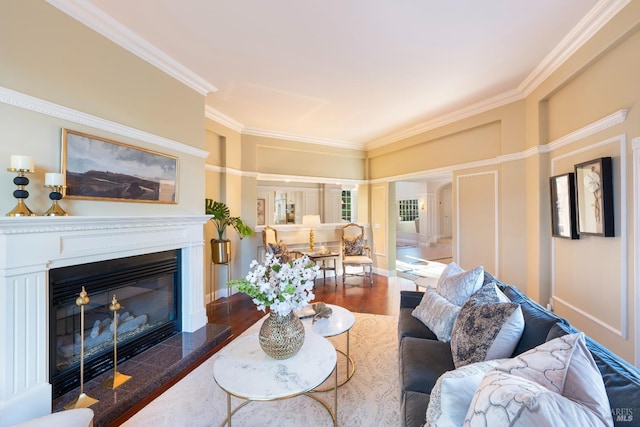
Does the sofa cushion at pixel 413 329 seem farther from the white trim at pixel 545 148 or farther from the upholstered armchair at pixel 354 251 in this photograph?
the upholstered armchair at pixel 354 251

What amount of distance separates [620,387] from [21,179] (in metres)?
3.12

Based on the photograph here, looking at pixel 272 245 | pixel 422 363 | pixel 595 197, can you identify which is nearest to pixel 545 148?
pixel 595 197

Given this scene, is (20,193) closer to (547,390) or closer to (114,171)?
(114,171)

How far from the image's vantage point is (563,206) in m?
2.97

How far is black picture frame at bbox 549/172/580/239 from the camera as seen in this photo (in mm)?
2834

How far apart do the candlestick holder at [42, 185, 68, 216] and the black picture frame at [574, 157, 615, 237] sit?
4280 millimetres

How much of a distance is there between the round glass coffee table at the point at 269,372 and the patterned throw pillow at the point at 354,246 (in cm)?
390

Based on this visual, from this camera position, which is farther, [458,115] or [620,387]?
[458,115]

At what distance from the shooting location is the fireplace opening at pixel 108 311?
2.10m

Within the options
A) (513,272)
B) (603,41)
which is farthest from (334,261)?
(603,41)

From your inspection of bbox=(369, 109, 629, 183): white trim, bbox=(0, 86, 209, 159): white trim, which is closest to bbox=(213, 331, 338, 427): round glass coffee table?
bbox=(0, 86, 209, 159): white trim

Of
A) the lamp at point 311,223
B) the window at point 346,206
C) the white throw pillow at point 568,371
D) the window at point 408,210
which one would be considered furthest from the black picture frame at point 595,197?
the window at point 408,210

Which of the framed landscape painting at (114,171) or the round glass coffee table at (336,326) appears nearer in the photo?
the framed landscape painting at (114,171)

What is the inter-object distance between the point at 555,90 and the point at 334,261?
4491 millimetres
